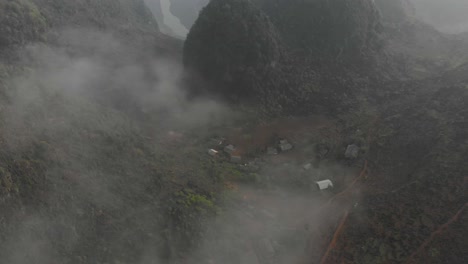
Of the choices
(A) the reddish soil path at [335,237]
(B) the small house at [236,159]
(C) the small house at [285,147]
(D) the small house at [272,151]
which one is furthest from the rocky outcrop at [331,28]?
(A) the reddish soil path at [335,237]

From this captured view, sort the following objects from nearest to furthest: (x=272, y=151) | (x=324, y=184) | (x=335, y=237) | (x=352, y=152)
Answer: (x=335, y=237) → (x=324, y=184) → (x=352, y=152) → (x=272, y=151)

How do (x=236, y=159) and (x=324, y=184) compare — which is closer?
(x=324, y=184)

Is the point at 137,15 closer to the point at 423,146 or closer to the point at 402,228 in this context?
the point at 423,146

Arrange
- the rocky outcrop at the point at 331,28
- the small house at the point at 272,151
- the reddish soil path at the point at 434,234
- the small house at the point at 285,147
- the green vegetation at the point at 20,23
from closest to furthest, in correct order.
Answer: the reddish soil path at the point at 434,234 < the small house at the point at 272,151 < the small house at the point at 285,147 < the green vegetation at the point at 20,23 < the rocky outcrop at the point at 331,28

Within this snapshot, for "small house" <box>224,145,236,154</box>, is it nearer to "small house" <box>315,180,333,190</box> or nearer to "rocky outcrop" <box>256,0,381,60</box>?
"small house" <box>315,180,333,190</box>

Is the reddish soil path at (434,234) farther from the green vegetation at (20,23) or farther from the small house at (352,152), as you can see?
the green vegetation at (20,23)

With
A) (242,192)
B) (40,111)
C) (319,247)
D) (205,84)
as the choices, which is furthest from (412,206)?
(40,111)

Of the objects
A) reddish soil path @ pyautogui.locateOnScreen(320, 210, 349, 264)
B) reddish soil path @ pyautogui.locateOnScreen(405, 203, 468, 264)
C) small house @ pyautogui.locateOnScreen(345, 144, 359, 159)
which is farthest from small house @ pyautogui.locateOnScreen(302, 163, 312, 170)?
reddish soil path @ pyautogui.locateOnScreen(405, 203, 468, 264)

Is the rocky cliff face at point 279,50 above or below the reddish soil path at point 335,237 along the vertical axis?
above

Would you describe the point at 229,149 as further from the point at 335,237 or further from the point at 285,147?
the point at 335,237

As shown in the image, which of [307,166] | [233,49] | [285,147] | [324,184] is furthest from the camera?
[233,49]

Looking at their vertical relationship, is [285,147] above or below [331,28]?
below

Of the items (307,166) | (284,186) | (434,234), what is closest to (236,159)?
(284,186)
